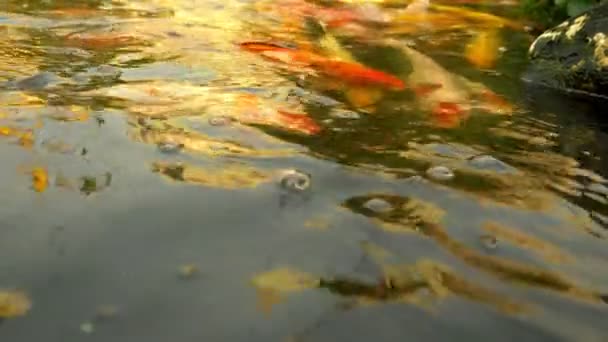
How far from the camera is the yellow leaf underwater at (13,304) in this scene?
5.57 ft

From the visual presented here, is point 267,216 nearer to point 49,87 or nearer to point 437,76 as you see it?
point 49,87

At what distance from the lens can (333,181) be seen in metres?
2.58

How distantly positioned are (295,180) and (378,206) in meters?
0.38

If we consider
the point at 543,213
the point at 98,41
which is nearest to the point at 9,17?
the point at 98,41

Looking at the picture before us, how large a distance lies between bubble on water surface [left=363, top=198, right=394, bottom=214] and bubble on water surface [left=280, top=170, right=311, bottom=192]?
0.88 feet

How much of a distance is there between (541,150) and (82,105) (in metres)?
2.34

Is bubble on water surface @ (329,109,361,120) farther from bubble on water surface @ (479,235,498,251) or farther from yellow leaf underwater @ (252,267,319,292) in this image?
yellow leaf underwater @ (252,267,319,292)

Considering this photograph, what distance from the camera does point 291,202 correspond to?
95.0 inches

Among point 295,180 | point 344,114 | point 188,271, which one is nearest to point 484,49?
point 344,114

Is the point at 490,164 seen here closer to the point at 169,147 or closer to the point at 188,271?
the point at 169,147

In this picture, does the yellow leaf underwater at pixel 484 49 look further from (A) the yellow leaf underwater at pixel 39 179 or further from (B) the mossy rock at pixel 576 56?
(A) the yellow leaf underwater at pixel 39 179

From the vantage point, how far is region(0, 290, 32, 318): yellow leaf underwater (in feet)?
5.57

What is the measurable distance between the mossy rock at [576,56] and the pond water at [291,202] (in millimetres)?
238

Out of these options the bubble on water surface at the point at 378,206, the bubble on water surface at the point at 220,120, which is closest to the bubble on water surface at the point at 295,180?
Answer: the bubble on water surface at the point at 378,206
